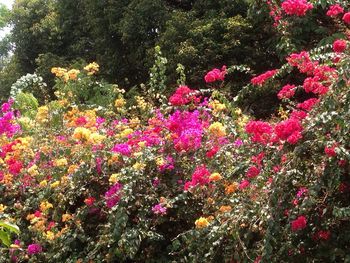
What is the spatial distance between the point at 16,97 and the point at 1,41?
10.8m

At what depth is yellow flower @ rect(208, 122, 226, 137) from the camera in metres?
3.42

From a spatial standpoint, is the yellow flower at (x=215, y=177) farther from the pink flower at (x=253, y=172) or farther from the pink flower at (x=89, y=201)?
the pink flower at (x=89, y=201)

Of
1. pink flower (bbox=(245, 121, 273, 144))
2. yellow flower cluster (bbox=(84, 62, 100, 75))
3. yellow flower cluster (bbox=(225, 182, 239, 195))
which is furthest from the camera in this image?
yellow flower cluster (bbox=(84, 62, 100, 75))

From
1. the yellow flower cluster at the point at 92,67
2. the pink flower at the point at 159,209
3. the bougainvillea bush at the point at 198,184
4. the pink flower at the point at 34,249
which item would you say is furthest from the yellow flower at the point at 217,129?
the yellow flower cluster at the point at 92,67

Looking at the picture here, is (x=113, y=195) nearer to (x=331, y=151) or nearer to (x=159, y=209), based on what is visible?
(x=159, y=209)

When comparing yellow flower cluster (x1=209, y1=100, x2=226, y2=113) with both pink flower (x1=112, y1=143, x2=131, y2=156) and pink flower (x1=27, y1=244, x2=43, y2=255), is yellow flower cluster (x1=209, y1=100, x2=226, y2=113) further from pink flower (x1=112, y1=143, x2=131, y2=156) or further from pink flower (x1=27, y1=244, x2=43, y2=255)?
pink flower (x1=27, y1=244, x2=43, y2=255)

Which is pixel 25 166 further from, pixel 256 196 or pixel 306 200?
pixel 306 200

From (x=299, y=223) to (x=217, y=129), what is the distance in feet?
3.94

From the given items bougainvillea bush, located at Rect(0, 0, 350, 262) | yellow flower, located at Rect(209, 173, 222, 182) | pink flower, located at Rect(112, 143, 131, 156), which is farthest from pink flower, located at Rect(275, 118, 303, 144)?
pink flower, located at Rect(112, 143, 131, 156)

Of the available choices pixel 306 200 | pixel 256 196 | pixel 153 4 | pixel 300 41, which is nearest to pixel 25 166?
pixel 256 196

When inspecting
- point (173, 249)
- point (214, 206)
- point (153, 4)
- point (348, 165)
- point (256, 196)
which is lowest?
point (173, 249)

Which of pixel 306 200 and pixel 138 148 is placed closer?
pixel 306 200

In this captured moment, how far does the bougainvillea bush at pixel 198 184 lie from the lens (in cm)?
242

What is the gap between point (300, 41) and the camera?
30.2ft
